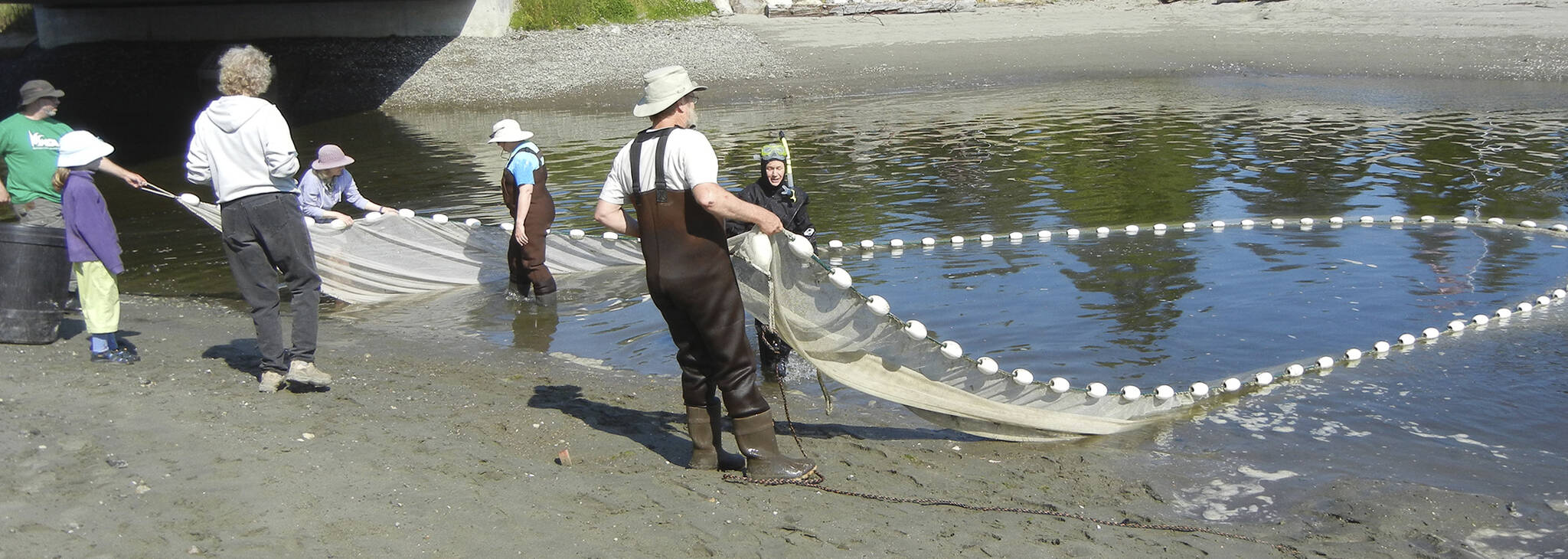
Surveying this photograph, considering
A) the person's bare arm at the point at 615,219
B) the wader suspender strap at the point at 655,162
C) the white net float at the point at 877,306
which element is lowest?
the white net float at the point at 877,306

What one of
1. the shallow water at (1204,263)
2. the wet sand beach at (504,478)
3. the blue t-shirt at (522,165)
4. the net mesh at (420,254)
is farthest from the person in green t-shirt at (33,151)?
the blue t-shirt at (522,165)

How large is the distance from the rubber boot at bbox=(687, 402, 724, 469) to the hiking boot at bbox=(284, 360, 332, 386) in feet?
7.72

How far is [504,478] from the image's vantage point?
5.54 m

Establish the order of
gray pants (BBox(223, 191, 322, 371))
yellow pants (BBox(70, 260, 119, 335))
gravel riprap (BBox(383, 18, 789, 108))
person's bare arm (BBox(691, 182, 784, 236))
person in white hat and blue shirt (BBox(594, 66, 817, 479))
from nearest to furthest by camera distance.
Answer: person's bare arm (BBox(691, 182, 784, 236)), person in white hat and blue shirt (BBox(594, 66, 817, 479)), gray pants (BBox(223, 191, 322, 371)), yellow pants (BBox(70, 260, 119, 335)), gravel riprap (BBox(383, 18, 789, 108))

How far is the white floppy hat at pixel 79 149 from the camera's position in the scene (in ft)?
23.7

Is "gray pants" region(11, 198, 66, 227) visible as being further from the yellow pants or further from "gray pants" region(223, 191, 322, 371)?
"gray pants" region(223, 191, 322, 371)

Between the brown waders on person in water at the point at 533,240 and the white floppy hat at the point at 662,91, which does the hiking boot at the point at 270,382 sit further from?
the brown waders on person in water at the point at 533,240

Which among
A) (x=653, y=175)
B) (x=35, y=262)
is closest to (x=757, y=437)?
(x=653, y=175)

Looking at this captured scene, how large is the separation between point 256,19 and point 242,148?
33.0 metres

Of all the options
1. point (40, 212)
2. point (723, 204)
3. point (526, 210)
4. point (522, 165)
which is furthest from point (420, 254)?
point (723, 204)

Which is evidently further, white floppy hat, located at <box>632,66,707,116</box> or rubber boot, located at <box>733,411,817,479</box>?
rubber boot, located at <box>733,411,817,479</box>

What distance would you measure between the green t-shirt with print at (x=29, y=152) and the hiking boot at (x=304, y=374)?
2656mm

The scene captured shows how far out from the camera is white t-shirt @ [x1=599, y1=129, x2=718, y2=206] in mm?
5199

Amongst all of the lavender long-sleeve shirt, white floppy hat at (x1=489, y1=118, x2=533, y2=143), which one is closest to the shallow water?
white floppy hat at (x1=489, y1=118, x2=533, y2=143)
